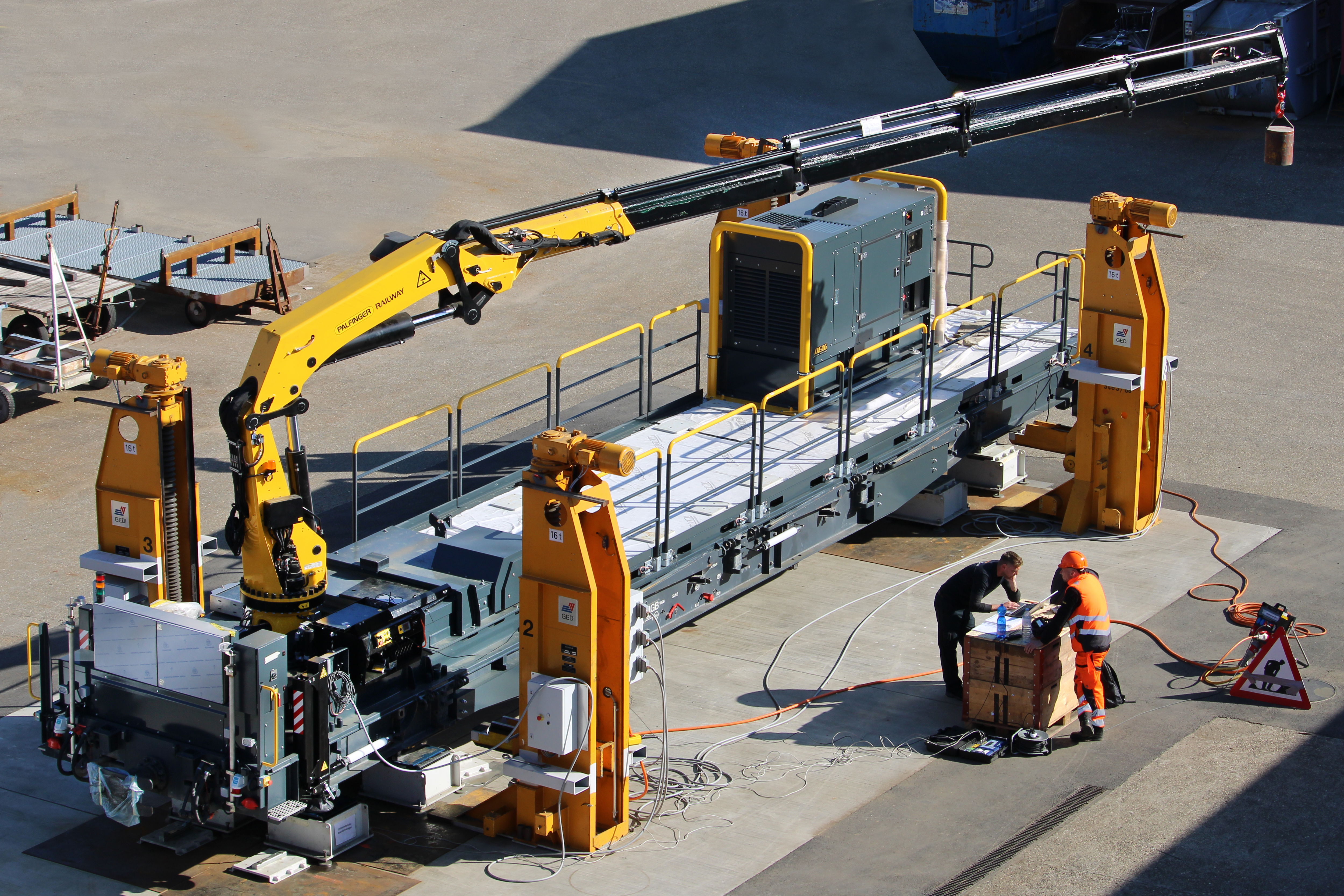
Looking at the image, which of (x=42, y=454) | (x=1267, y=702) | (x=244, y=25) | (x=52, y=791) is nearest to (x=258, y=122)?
(x=244, y=25)

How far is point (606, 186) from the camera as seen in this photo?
2917cm

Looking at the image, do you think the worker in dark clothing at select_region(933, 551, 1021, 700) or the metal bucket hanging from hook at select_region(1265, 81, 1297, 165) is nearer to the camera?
the worker in dark clothing at select_region(933, 551, 1021, 700)

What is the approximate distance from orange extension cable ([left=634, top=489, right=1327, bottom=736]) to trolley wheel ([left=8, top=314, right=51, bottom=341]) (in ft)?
39.5

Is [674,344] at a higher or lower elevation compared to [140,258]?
lower

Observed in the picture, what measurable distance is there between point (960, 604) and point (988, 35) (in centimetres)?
1997

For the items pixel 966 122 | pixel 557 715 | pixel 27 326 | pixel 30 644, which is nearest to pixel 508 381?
pixel 966 122

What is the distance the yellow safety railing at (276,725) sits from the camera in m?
11.1

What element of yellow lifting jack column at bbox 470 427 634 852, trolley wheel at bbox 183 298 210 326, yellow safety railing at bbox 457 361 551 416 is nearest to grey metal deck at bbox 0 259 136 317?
trolley wheel at bbox 183 298 210 326

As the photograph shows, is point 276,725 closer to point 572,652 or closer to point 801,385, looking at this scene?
point 572,652

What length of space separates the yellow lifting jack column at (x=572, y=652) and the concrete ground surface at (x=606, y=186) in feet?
2.21

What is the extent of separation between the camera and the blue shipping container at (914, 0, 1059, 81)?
3169 cm

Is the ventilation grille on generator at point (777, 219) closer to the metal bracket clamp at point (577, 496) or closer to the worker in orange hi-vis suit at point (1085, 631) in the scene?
the worker in orange hi-vis suit at point (1085, 631)

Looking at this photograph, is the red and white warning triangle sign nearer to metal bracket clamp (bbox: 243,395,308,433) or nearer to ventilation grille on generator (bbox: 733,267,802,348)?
ventilation grille on generator (bbox: 733,267,802,348)

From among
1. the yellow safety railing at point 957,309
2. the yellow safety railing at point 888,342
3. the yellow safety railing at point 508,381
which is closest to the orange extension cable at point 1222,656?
the yellow safety railing at point 888,342
